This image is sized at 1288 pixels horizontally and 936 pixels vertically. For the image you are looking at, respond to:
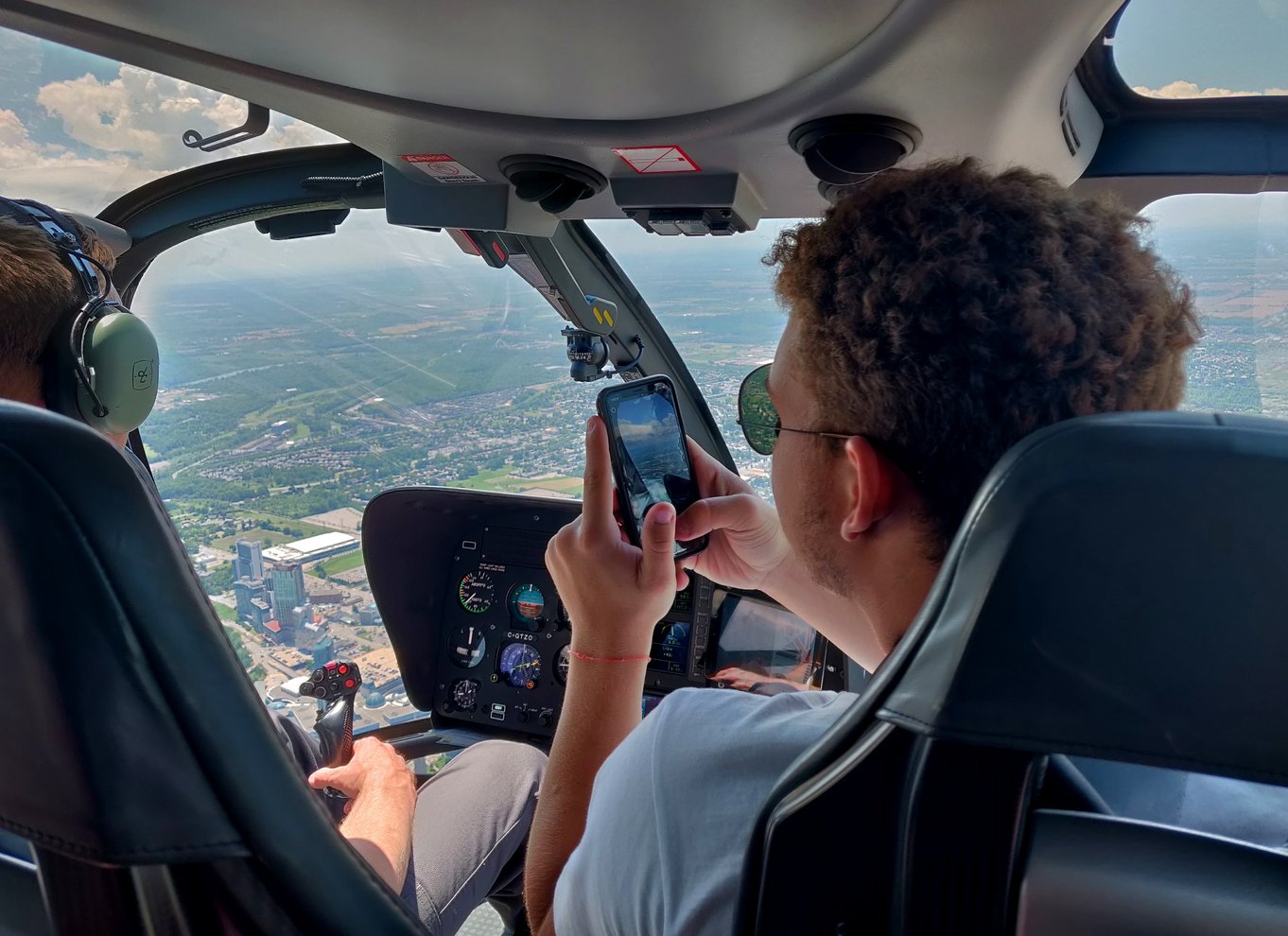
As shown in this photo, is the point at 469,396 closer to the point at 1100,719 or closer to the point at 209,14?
the point at 209,14

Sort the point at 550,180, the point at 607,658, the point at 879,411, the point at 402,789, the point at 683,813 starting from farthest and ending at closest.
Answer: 1. the point at 402,789
2. the point at 550,180
3. the point at 607,658
4. the point at 879,411
5. the point at 683,813

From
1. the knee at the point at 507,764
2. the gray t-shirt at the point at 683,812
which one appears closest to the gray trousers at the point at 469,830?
the knee at the point at 507,764

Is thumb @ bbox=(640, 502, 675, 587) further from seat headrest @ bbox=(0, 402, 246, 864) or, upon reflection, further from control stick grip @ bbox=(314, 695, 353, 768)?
control stick grip @ bbox=(314, 695, 353, 768)

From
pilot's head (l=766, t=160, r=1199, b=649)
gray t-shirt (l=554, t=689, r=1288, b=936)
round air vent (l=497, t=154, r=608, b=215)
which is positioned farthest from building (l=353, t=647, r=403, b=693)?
pilot's head (l=766, t=160, r=1199, b=649)

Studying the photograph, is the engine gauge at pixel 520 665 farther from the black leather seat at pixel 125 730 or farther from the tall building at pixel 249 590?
the black leather seat at pixel 125 730

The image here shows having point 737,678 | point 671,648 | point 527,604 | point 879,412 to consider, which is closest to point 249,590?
point 527,604

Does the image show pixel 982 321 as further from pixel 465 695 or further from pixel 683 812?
pixel 465 695
